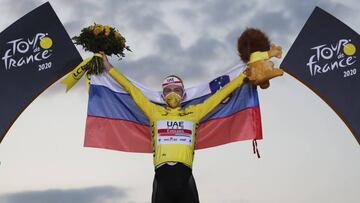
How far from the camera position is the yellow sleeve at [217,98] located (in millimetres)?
9336

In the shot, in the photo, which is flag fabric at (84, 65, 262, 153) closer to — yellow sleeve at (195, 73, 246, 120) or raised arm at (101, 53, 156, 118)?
raised arm at (101, 53, 156, 118)

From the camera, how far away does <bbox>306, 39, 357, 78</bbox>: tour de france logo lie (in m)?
10.6

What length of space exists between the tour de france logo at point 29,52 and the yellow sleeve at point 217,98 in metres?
2.77

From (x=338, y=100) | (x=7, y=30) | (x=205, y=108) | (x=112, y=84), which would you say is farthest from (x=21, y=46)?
(x=338, y=100)

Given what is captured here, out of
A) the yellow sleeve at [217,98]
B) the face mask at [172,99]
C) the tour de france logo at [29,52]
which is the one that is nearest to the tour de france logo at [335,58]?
the yellow sleeve at [217,98]

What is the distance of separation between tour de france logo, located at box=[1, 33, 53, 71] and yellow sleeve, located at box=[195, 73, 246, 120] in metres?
2.77

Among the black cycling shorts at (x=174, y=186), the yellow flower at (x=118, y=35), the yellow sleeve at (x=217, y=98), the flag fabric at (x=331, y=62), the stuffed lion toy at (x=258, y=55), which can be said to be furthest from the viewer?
the flag fabric at (x=331, y=62)

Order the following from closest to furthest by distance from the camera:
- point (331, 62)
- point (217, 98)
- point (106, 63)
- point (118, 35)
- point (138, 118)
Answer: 1. point (217, 98)
2. point (106, 63)
3. point (118, 35)
4. point (138, 118)
5. point (331, 62)

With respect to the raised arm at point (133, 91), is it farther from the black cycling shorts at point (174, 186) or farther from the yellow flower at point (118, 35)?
the black cycling shorts at point (174, 186)

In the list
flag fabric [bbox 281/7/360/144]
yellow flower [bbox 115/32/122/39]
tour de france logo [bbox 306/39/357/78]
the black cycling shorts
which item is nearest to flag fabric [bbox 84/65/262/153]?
yellow flower [bbox 115/32/122/39]

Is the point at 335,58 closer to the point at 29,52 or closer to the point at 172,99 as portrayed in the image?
the point at 172,99

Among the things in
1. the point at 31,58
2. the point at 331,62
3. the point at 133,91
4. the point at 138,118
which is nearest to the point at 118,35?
the point at 133,91

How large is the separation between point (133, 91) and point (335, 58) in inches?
140

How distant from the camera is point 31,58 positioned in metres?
10.5
